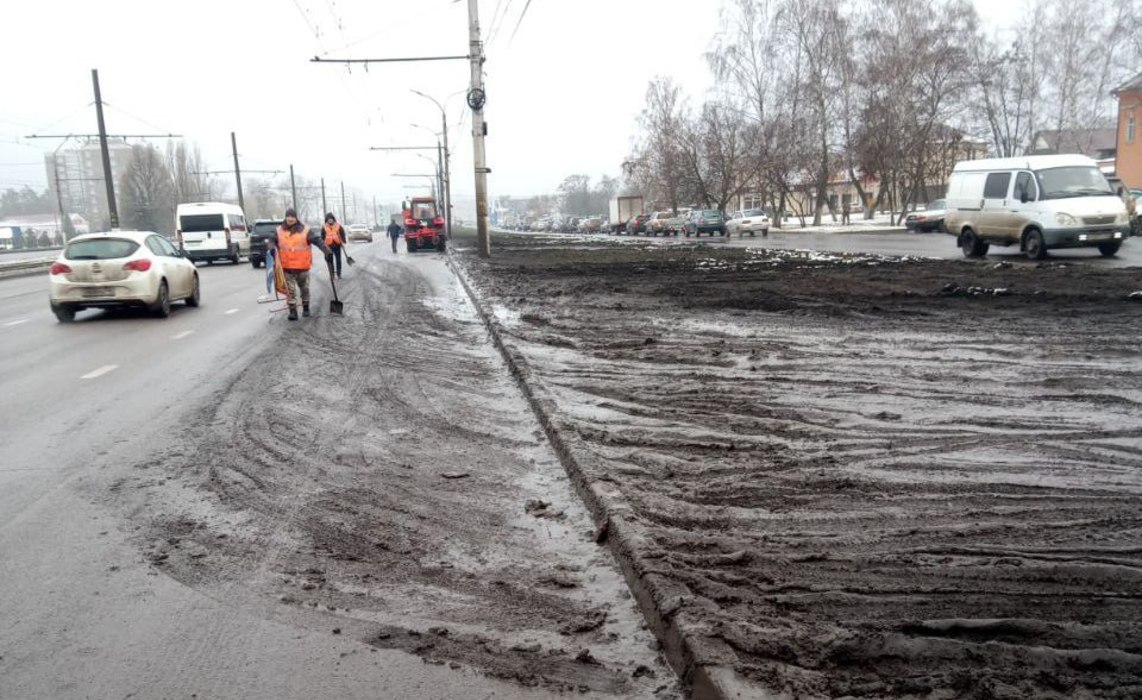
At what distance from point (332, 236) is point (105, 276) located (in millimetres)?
6796

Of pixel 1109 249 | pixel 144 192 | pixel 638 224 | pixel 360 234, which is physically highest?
pixel 144 192

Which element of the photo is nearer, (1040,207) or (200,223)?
(1040,207)

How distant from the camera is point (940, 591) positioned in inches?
122

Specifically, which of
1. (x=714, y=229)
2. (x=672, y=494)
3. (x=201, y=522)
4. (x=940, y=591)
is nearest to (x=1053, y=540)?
(x=940, y=591)

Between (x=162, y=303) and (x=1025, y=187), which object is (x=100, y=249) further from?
(x=1025, y=187)

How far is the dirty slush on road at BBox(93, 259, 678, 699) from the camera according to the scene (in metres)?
3.01

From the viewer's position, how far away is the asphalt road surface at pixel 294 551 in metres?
2.84

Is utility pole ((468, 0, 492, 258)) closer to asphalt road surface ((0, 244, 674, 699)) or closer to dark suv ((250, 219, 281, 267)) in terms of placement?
dark suv ((250, 219, 281, 267))

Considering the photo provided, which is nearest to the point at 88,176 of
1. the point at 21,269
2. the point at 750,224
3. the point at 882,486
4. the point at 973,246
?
the point at 21,269

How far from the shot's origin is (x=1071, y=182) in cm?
1820

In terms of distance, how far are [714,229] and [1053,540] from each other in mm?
46813

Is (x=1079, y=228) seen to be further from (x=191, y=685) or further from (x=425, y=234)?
(x=425, y=234)

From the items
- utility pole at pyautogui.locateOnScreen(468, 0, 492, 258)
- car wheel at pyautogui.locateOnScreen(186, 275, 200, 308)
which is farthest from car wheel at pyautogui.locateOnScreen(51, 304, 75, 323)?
utility pole at pyautogui.locateOnScreen(468, 0, 492, 258)


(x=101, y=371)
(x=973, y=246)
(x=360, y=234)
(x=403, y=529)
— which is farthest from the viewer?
(x=360, y=234)
